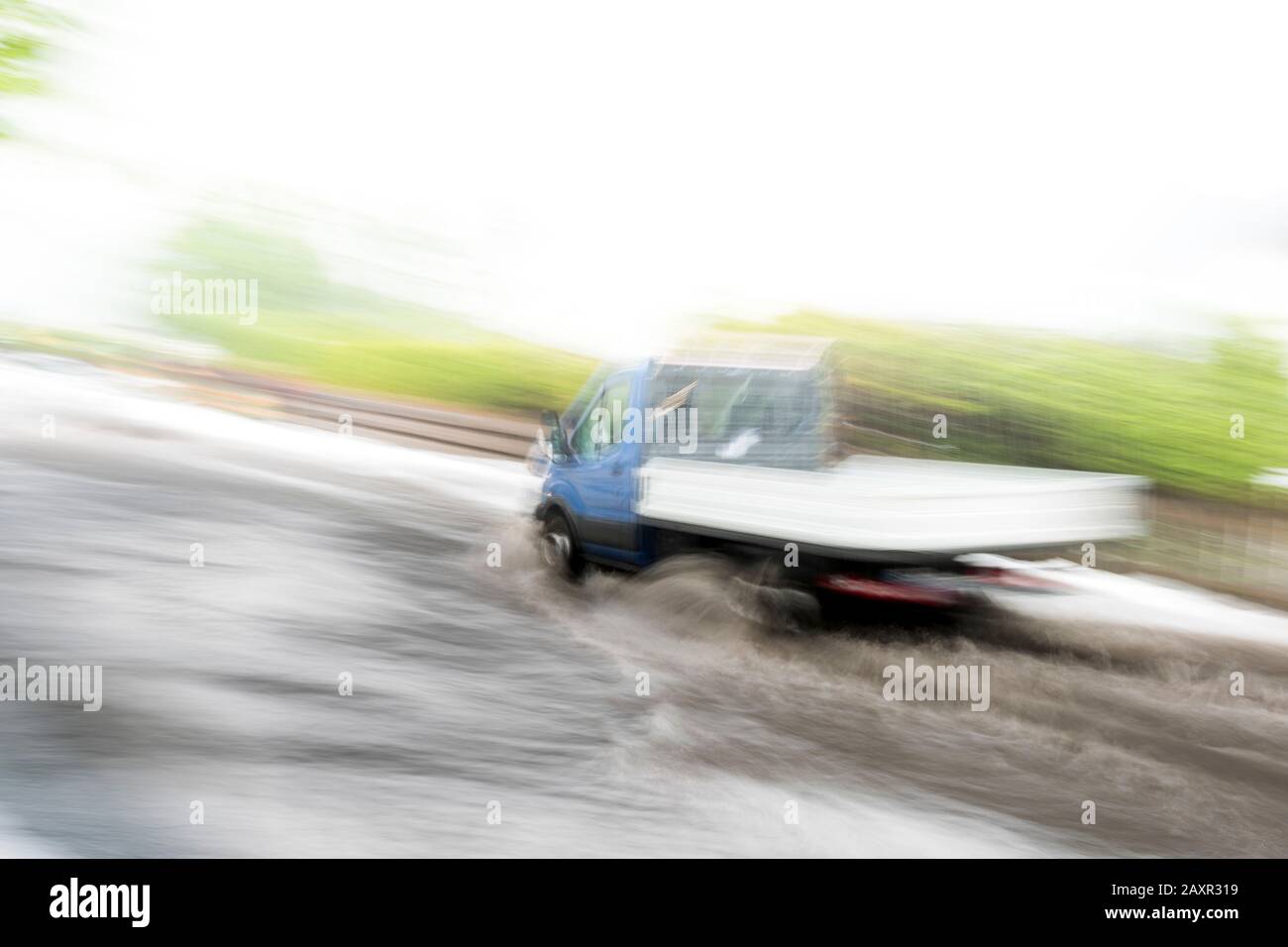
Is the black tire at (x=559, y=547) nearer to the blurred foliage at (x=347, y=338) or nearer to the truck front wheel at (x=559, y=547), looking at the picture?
the truck front wheel at (x=559, y=547)

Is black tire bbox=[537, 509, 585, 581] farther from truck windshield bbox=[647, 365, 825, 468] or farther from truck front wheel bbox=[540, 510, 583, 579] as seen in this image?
truck windshield bbox=[647, 365, 825, 468]

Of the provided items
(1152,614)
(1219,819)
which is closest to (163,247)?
(1152,614)

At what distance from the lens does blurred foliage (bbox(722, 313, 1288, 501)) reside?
10.4 meters

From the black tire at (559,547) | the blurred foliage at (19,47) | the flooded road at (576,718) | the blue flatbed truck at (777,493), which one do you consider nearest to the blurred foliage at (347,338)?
the blurred foliage at (19,47)

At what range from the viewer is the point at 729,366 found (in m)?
7.59

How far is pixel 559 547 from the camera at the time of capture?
29.2 feet

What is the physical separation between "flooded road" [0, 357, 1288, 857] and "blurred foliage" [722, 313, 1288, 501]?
1684 mm

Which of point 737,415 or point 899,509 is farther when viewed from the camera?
point 737,415

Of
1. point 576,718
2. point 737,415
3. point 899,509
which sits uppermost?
point 737,415

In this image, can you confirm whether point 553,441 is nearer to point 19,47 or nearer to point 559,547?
point 559,547

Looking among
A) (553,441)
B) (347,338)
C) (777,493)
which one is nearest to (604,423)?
(553,441)

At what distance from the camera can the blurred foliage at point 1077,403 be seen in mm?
10438

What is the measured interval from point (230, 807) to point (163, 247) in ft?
72.8

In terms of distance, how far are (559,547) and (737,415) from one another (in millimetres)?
2205
